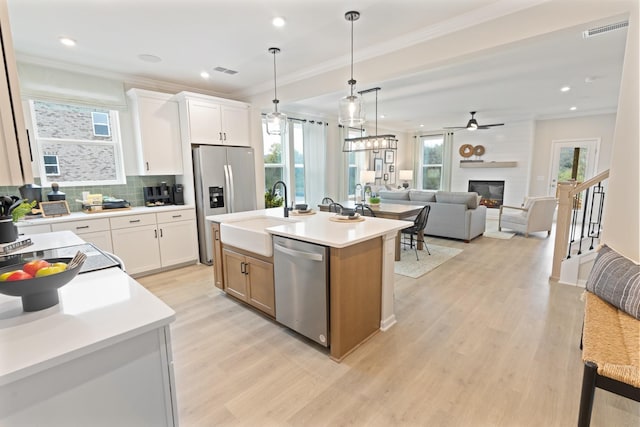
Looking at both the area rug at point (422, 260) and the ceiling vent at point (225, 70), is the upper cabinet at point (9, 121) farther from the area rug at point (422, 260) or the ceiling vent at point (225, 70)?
the area rug at point (422, 260)

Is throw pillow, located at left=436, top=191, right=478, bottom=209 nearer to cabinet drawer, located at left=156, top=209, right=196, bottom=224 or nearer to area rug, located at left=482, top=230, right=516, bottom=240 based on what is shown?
area rug, located at left=482, top=230, right=516, bottom=240

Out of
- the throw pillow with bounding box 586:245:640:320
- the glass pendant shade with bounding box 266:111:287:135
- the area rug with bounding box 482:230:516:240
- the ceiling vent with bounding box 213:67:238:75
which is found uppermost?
the ceiling vent with bounding box 213:67:238:75

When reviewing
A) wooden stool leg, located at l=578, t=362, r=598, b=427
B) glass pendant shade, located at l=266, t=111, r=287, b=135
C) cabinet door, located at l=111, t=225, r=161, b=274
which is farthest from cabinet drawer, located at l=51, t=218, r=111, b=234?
wooden stool leg, located at l=578, t=362, r=598, b=427

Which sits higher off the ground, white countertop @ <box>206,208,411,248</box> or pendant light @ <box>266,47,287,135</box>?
pendant light @ <box>266,47,287,135</box>

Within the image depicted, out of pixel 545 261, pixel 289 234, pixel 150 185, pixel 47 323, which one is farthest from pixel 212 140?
pixel 545 261

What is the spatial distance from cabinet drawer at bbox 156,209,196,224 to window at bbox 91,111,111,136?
136cm

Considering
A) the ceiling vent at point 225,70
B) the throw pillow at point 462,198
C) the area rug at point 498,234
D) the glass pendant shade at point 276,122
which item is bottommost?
the area rug at point 498,234

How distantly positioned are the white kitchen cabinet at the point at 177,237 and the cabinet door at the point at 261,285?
6.27 feet

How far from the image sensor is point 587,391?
4.11 ft

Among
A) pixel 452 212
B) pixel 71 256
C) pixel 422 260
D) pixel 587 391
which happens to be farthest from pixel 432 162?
pixel 71 256

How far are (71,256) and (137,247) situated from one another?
228 centimetres

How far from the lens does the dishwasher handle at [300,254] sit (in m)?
2.16

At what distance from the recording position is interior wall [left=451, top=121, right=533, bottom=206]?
786 centimetres

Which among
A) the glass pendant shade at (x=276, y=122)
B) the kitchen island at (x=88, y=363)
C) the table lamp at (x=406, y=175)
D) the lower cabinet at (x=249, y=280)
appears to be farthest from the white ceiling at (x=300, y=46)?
the table lamp at (x=406, y=175)
